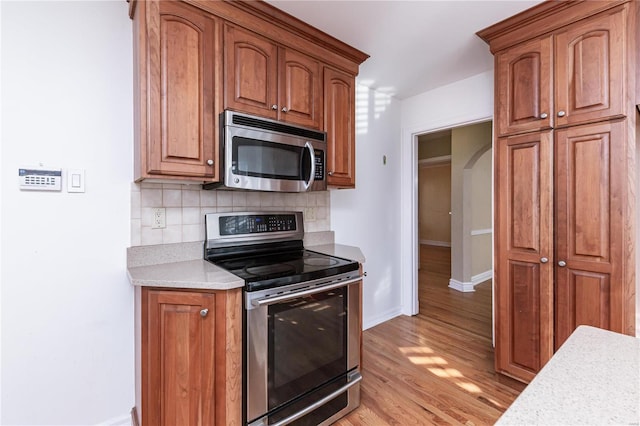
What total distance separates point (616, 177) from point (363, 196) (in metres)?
1.76

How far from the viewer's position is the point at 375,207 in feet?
10.0

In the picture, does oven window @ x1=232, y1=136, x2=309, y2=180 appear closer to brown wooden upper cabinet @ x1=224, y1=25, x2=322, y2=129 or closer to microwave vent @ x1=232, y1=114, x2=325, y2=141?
microwave vent @ x1=232, y1=114, x2=325, y2=141

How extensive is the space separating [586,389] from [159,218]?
1876 mm

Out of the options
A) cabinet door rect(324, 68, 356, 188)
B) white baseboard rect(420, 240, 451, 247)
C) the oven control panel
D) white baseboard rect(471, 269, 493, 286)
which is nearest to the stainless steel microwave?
cabinet door rect(324, 68, 356, 188)

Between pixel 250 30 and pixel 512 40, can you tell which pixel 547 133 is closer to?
pixel 512 40

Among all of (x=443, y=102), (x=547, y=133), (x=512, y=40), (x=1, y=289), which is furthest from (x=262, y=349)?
(x=443, y=102)

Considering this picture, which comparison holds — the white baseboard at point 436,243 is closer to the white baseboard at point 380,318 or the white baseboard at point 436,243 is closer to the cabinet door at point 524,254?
the white baseboard at point 380,318

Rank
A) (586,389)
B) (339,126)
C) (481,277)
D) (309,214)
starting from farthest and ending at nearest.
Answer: (481,277) < (309,214) < (339,126) < (586,389)

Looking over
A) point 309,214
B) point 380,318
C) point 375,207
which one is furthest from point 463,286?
point 309,214

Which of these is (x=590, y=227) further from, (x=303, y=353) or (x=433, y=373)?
(x=303, y=353)

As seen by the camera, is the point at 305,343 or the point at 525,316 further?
the point at 525,316

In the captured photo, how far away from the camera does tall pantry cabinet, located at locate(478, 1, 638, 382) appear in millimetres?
1599

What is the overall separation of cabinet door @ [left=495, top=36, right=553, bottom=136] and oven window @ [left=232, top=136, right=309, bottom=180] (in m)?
1.37

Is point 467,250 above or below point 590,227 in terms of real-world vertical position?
below
